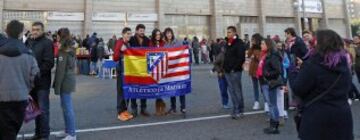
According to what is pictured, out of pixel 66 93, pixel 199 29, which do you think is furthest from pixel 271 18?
pixel 66 93

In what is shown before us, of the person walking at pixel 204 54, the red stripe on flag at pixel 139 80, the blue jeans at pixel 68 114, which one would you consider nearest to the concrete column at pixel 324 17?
the person walking at pixel 204 54

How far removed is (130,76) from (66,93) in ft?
7.25

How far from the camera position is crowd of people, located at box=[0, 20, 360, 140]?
15.4 feet

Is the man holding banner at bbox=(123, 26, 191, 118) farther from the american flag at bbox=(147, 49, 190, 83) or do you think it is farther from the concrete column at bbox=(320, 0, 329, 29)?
the concrete column at bbox=(320, 0, 329, 29)

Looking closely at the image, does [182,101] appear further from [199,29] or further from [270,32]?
[270,32]

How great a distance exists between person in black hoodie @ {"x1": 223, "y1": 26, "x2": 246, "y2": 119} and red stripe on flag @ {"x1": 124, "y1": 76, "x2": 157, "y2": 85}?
1.55m

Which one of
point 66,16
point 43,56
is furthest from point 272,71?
point 66,16

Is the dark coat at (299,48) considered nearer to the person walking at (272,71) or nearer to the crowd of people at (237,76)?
the crowd of people at (237,76)

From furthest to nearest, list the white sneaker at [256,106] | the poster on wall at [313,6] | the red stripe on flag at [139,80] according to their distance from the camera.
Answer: the poster on wall at [313,6] → the white sneaker at [256,106] → the red stripe on flag at [139,80]

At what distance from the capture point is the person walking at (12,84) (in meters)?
5.88

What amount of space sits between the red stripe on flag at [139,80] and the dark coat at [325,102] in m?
5.44

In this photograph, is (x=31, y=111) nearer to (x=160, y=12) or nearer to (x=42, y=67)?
(x=42, y=67)

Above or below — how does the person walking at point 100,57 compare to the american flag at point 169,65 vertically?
above

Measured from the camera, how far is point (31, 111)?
7.04 meters
